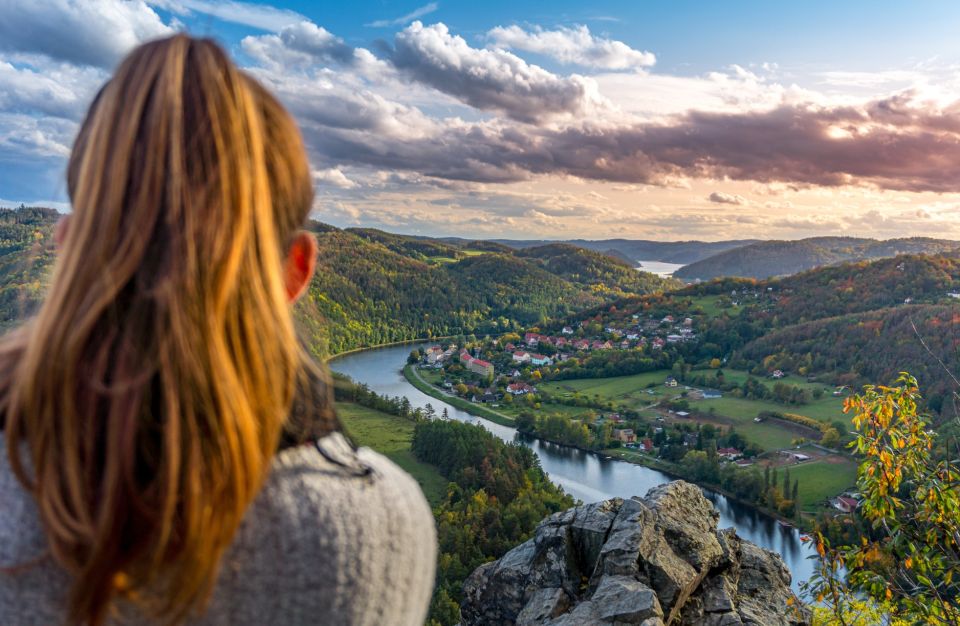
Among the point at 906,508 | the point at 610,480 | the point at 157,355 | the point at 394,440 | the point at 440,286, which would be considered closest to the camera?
the point at 157,355

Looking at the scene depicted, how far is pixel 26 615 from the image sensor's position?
555 millimetres

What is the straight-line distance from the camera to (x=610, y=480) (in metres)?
25.3

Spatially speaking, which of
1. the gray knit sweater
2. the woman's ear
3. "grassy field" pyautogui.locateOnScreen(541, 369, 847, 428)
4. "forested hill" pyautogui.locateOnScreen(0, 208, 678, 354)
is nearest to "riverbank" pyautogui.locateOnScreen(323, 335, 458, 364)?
"forested hill" pyautogui.locateOnScreen(0, 208, 678, 354)

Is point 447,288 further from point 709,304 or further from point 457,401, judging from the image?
point 457,401

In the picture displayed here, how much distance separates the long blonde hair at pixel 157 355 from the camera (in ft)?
1.69

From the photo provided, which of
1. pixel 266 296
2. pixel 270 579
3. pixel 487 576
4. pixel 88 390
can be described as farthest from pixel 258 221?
pixel 487 576

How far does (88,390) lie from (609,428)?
31885mm

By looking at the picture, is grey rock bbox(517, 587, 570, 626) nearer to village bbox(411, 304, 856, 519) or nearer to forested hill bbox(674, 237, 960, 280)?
village bbox(411, 304, 856, 519)

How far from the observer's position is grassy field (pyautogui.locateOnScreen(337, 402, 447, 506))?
2486 cm

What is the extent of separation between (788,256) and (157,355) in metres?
129

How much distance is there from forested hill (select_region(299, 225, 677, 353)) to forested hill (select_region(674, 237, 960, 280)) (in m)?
18.9

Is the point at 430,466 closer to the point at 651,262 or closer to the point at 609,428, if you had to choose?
the point at 609,428

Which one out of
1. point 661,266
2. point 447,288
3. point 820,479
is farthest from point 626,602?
point 661,266

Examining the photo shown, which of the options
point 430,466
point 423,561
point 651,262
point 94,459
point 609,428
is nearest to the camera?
point 94,459
